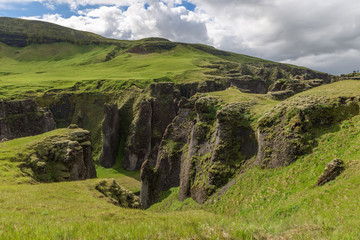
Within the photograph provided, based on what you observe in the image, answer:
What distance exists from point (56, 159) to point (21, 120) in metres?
44.9

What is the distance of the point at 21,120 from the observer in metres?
61.5

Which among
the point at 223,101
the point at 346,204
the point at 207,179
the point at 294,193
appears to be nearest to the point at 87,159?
the point at 207,179

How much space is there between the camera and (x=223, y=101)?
3728 centimetres

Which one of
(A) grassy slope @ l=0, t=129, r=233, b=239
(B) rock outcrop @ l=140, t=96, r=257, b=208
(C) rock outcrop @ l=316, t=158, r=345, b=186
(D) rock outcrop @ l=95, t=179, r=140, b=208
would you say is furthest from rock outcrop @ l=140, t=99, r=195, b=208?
(C) rock outcrop @ l=316, t=158, r=345, b=186

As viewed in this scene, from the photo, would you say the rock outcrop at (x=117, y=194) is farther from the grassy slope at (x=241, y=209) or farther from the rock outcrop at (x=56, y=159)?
the rock outcrop at (x=56, y=159)

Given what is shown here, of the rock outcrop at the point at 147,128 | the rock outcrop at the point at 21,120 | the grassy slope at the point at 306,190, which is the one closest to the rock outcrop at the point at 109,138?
the rock outcrop at the point at 147,128

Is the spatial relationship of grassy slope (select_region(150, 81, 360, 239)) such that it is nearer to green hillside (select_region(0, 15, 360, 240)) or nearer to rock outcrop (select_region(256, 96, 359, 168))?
green hillside (select_region(0, 15, 360, 240))

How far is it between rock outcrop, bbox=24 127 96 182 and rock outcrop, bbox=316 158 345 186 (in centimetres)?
2979

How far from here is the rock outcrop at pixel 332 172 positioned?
16.9 m

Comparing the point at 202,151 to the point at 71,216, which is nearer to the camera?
the point at 71,216

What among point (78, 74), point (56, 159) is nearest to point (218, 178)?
point (56, 159)

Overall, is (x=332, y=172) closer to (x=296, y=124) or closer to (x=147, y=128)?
(x=296, y=124)

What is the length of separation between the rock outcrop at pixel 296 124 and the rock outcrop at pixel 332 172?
204 inches

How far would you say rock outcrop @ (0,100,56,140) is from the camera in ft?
193
